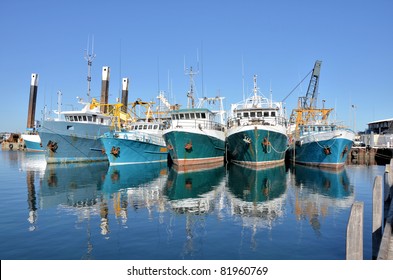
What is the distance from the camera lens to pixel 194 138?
115ft

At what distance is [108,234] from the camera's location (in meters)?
12.2

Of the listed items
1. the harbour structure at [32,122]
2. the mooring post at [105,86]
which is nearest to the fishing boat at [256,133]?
the mooring post at [105,86]

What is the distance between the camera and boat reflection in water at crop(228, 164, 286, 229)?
47.8 ft

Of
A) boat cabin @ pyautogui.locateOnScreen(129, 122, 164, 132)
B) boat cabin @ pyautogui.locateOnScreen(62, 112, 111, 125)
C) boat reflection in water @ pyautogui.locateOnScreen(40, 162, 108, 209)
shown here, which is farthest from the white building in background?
boat reflection in water @ pyautogui.locateOnScreen(40, 162, 108, 209)

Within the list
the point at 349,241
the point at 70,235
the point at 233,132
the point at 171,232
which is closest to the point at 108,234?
the point at 70,235

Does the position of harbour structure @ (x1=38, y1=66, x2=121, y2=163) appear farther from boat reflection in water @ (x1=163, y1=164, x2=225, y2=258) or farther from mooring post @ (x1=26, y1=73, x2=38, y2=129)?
mooring post @ (x1=26, y1=73, x2=38, y2=129)

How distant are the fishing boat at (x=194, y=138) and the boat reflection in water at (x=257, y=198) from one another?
299 inches

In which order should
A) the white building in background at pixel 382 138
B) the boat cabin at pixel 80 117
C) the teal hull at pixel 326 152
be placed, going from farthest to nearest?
the white building in background at pixel 382 138 → the boat cabin at pixel 80 117 → the teal hull at pixel 326 152

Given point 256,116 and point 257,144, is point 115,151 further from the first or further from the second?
point 256,116

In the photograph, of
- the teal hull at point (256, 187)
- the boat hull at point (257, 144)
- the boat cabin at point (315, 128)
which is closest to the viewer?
the teal hull at point (256, 187)

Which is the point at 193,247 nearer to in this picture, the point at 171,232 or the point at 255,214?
the point at 171,232

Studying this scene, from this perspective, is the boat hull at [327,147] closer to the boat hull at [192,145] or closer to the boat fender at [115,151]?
the boat hull at [192,145]

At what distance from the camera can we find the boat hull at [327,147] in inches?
1399

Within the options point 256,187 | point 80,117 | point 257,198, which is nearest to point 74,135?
point 80,117
